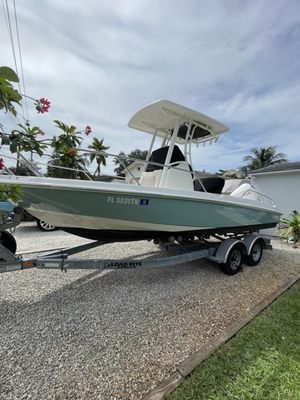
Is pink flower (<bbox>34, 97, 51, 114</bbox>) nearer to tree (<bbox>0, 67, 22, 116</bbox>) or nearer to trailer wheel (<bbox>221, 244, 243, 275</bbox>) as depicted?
tree (<bbox>0, 67, 22, 116</bbox>)

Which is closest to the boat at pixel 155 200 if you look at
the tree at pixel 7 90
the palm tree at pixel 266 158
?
the tree at pixel 7 90

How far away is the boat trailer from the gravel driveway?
0.31 m

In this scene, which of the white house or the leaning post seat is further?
the white house

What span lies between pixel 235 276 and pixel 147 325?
2.12 meters

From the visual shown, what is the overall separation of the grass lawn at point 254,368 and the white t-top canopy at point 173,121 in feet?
10.1

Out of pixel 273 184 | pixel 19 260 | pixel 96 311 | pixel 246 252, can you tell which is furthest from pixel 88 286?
pixel 273 184

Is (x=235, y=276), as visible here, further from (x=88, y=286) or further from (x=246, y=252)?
(x=88, y=286)

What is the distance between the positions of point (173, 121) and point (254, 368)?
369 centimetres

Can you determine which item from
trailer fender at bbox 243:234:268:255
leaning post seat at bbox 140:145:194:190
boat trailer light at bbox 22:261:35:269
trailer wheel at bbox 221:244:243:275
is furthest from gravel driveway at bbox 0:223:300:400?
leaning post seat at bbox 140:145:194:190

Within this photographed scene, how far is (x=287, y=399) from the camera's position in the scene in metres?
1.59

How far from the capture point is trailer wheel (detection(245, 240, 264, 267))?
14.3 ft

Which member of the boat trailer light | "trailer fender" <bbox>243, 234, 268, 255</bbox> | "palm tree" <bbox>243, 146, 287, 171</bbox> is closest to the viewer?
the boat trailer light

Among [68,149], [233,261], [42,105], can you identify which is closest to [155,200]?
[68,149]

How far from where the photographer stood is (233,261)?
3.97 meters
